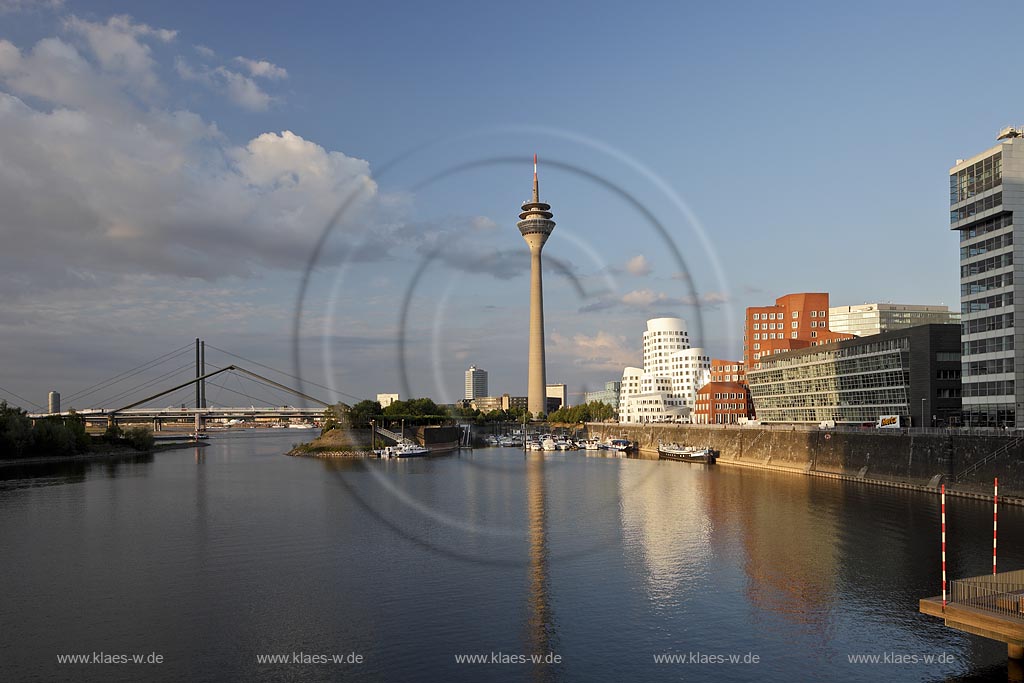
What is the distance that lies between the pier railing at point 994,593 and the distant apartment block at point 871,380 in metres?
64.0

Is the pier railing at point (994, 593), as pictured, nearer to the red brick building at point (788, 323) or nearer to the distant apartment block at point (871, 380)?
the distant apartment block at point (871, 380)

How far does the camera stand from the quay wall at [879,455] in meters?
56.9

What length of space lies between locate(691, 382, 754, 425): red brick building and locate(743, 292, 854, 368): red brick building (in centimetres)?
680

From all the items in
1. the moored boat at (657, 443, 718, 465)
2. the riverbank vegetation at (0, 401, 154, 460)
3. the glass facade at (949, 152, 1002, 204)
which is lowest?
the moored boat at (657, 443, 718, 465)

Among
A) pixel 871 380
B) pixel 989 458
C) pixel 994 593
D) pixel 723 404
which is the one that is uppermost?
pixel 871 380

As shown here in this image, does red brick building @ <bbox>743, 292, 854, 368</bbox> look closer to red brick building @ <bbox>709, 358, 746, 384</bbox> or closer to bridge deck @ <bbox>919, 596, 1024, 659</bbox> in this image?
red brick building @ <bbox>709, 358, 746, 384</bbox>

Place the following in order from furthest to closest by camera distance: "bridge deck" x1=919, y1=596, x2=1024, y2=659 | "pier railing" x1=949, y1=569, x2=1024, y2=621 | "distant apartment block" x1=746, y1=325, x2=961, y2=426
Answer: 1. "distant apartment block" x1=746, y1=325, x2=961, y2=426
2. "pier railing" x1=949, y1=569, x2=1024, y2=621
3. "bridge deck" x1=919, y1=596, x2=1024, y2=659

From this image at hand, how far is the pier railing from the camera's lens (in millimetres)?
21266

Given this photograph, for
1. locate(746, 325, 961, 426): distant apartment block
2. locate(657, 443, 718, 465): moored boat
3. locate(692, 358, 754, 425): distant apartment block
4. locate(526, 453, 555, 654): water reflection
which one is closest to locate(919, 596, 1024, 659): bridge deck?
locate(526, 453, 555, 654): water reflection

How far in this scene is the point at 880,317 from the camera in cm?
18412

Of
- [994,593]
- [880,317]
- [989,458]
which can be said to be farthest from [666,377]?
[994,593]

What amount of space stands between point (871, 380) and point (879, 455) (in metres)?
24.8

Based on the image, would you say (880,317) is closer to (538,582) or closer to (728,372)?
(728,372)

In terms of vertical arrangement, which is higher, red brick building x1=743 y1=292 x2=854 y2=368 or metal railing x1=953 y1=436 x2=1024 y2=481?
red brick building x1=743 y1=292 x2=854 y2=368
